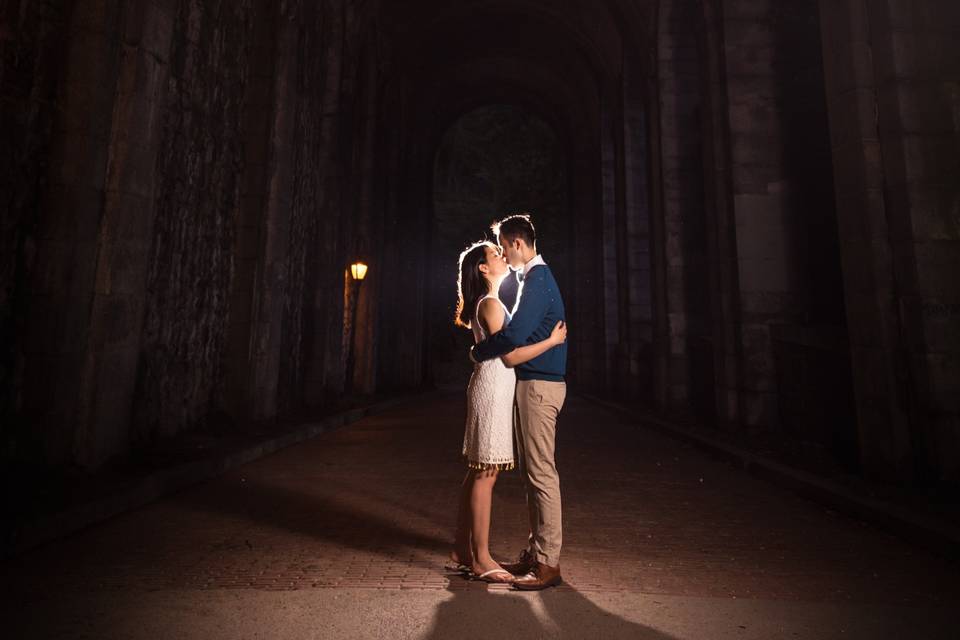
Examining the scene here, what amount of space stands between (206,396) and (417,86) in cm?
1540

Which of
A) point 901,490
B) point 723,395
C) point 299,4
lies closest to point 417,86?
point 299,4

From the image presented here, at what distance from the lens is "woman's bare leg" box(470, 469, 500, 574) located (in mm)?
2715

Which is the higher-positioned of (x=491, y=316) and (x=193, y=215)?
(x=193, y=215)

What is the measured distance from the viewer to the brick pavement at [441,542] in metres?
2.72

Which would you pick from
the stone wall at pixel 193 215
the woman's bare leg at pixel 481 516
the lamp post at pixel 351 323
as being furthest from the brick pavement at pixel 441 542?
the lamp post at pixel 351 323

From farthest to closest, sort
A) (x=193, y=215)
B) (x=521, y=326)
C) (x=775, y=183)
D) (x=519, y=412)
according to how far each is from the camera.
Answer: (x=775, y=183) < (x=193, y=215) < (x=519, y=412) < (x=521, y=326)

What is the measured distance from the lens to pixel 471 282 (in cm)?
289

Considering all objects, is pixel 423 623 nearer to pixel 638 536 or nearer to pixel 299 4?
pixel 638 536

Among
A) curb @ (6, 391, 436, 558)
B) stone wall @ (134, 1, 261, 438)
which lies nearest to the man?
curb @ (6, 391, 436, 558)

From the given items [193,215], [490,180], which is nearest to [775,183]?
[193,215]

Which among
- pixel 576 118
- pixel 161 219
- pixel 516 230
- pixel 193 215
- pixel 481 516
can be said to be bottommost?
pixel 481 516

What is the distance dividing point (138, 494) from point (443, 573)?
2667 millimetres

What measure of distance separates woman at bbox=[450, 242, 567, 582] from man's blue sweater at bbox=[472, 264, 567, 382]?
4 cm

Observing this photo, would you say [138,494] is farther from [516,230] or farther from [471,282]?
[516,230]
